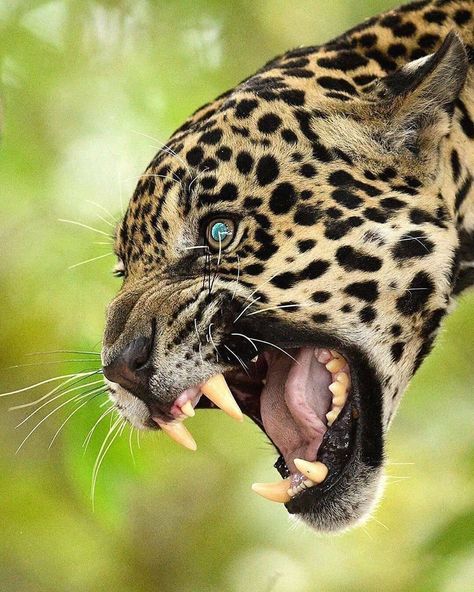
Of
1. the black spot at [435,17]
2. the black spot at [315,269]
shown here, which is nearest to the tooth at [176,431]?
the black spot at [315,269]

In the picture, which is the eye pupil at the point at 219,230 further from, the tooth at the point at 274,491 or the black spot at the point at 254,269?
the tooth at the point at 274,491

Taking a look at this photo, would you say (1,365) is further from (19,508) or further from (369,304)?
(369,304)

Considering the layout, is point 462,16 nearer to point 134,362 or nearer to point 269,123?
point 269,123

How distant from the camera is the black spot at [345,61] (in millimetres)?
2602

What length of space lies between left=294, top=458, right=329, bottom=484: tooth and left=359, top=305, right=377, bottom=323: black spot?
1.25 feet

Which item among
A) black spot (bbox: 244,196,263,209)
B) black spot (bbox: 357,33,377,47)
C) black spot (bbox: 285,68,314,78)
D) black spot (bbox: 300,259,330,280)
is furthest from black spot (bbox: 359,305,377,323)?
black spot (bbox: 357,33,377,47)

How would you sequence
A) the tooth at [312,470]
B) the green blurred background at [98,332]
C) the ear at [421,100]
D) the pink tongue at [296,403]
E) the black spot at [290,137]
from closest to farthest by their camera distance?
the ear at [421,100], the black spot at [290,137], the tooth at [312,470], the pink tongue at [296,403], the green blurred background at [98,332]

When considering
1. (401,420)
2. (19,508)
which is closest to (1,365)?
(19,508)

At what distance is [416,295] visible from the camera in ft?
7.93

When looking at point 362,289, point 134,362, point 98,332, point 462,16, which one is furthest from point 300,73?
point 98,332

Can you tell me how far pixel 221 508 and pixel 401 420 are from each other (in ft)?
3.09

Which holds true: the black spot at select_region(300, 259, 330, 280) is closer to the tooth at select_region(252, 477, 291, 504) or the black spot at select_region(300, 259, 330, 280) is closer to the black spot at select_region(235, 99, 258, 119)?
the black spot at select_region(235, 99, 258, 119)

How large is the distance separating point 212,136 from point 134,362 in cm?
55

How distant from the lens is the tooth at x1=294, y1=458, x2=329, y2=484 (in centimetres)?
253
